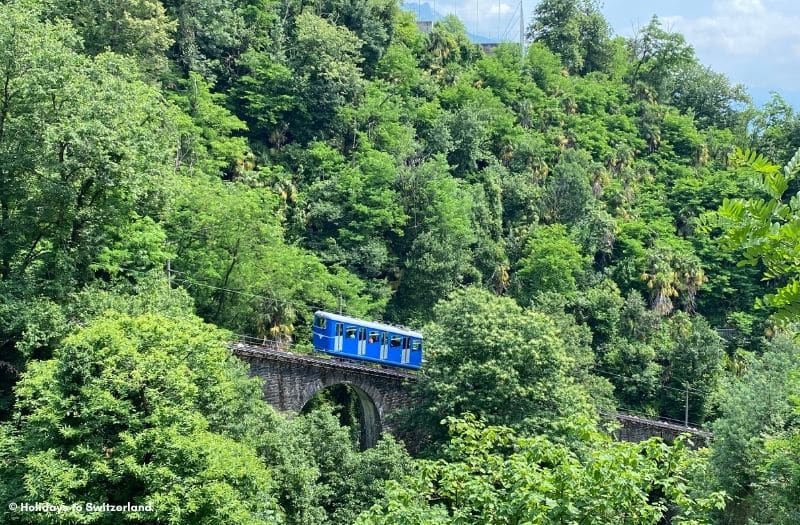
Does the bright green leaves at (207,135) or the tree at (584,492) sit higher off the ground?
the bright green leaves at (207,135)

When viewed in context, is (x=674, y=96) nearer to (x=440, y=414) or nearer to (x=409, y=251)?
(x=409, y=251)

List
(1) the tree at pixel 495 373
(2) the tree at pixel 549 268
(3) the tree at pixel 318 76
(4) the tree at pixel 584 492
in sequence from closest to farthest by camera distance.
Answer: (4) the tree at pixel 584 492, (1) the tree at pixel 495 373, (2) the tree at pixel 549 268, (3) the tree at pixel 318 76

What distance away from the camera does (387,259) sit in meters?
34.7

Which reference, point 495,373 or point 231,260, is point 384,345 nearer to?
point 231,260

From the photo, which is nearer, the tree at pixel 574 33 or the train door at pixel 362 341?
the train door at pixel 362 341

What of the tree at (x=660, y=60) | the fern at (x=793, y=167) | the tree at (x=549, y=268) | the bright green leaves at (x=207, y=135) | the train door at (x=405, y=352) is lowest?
the fern at (x=793, y=167)

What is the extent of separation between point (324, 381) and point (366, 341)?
2.52 metres

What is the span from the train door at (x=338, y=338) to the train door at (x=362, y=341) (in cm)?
85

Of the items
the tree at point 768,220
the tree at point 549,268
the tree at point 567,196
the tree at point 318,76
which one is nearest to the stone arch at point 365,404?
the tree at point 549,268

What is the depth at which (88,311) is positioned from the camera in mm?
16141

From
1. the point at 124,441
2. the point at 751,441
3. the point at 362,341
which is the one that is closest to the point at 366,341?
the point at 362,341

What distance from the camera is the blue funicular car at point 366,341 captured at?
84.3 ft

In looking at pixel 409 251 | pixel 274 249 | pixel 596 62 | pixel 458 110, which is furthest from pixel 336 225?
pixel 596 62

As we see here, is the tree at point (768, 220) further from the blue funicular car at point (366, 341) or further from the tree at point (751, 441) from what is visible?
the blue funicular car at point (366, 341)
